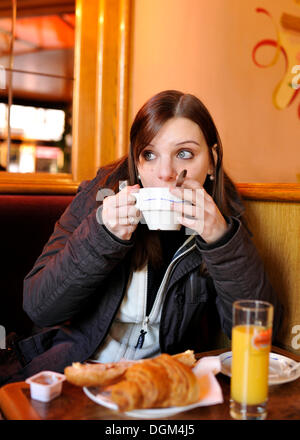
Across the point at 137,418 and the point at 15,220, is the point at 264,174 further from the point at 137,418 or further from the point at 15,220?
the point at 137,418

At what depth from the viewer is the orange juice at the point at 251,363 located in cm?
71

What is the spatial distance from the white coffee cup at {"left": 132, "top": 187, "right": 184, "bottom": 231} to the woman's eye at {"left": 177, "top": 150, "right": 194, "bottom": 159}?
0.23 m

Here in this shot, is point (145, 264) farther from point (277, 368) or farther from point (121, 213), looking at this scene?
point (277, 368)

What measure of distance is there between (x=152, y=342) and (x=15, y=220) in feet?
2.24

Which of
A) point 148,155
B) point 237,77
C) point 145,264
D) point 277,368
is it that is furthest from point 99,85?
point 277,368

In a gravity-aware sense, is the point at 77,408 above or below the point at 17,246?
below

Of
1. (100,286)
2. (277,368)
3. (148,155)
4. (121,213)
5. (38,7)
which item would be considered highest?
(38,7)

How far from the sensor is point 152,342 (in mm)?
1236

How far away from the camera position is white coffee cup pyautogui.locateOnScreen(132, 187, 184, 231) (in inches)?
37.8

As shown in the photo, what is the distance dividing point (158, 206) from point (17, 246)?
800 millimetres

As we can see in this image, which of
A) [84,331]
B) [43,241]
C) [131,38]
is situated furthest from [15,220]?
[131,38]

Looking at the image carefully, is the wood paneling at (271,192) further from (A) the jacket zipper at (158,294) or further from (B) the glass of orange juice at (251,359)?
(B) the glass of orange juice at (251,359)

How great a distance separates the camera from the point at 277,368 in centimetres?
96

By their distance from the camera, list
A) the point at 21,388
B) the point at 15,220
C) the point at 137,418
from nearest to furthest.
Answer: the point at 137,418
the point at 21,388
the point at 15,220
